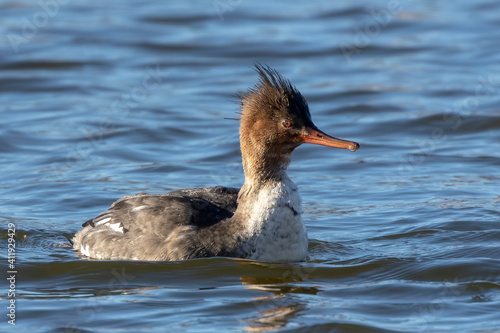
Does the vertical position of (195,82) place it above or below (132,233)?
above

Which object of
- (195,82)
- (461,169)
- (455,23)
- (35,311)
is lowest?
(35,311)

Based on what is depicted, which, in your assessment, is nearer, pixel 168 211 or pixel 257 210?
pixel 257 210

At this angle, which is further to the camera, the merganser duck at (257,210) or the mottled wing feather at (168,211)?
the mottled wing feather at (168,211)

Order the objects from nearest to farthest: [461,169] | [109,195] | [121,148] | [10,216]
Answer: [10,216]
[109,195]
[461,169]
[121,148]

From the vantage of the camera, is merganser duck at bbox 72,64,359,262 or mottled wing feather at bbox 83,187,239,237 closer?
merganser duck at bbox 72,64,359,262

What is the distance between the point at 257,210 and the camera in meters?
8.77

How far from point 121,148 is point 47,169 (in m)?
1.50

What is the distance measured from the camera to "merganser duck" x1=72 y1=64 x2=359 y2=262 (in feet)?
28.7

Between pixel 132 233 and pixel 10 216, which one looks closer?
pixel 132 233

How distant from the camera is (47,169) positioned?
13398 millimetres

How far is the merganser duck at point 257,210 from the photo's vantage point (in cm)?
875

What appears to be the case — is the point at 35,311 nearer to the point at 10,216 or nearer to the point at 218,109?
the point at 10,216

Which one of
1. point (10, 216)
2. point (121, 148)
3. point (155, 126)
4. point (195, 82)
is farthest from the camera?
point (195, 82)

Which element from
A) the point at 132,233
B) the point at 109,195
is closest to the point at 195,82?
the point at 109,195
